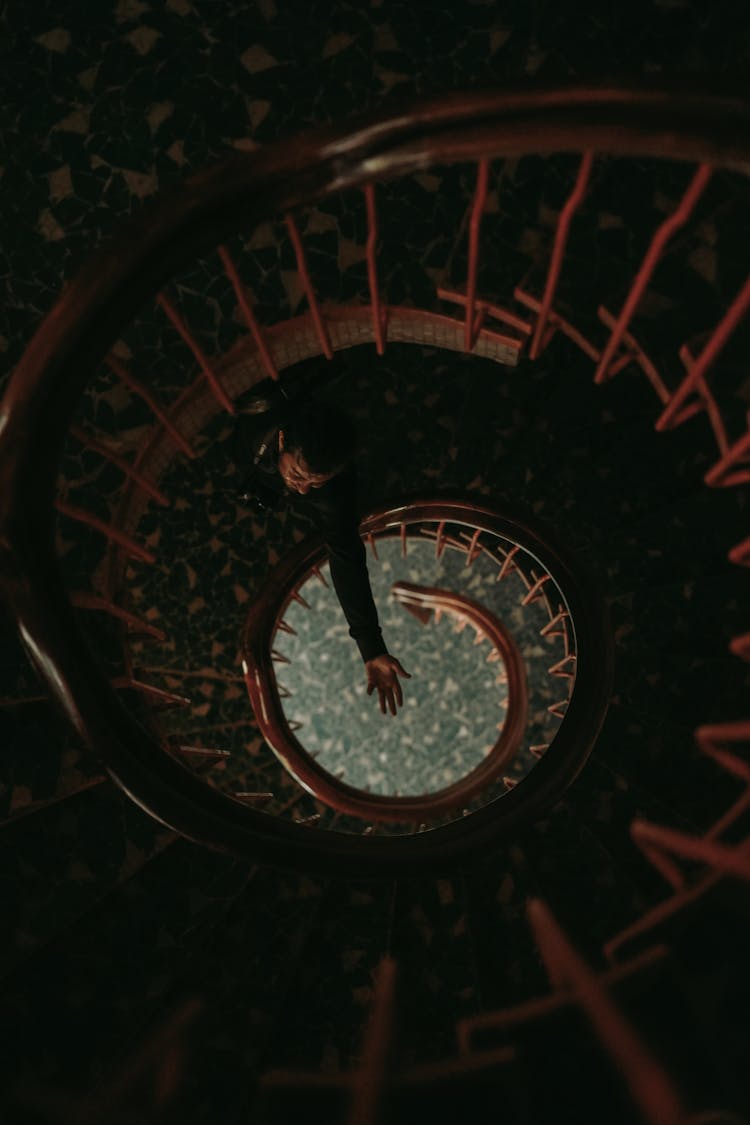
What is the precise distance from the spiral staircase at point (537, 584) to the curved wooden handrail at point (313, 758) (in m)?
0.63

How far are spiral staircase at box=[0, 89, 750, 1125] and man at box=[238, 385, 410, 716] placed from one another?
214 mm

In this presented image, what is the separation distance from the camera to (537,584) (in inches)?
166

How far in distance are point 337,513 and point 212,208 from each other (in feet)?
5.41

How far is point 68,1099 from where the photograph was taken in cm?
210

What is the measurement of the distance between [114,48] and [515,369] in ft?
7.12

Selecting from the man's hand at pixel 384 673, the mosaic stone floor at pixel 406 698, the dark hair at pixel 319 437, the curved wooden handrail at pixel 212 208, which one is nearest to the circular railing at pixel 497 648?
the man's hand at pixel 384 673

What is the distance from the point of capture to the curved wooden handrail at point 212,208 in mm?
1644

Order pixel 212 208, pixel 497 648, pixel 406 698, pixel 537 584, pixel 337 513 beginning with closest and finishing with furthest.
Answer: pixel 212 208 < pixel 337 513 < pixel 537 584 < pixel 497 648 < pixel 406 698

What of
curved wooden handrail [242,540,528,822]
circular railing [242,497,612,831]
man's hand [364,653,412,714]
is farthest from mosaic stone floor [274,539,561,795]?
man's hand [364,653,412,714]

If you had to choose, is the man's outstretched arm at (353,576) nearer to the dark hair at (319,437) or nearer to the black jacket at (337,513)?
the black jacket at (337,513)

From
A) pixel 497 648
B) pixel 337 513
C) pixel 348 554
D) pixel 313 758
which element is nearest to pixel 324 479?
pixel 337 513

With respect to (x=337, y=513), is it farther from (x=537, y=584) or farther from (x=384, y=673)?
(x=537, y=584)

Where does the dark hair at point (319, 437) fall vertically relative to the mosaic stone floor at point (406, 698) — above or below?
below

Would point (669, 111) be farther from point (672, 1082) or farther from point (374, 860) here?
point (374, 860)
